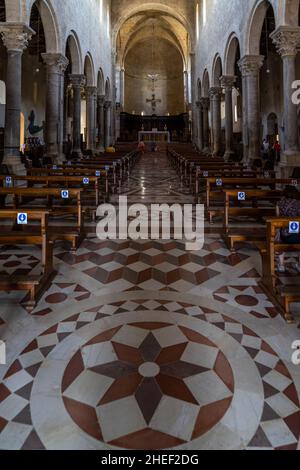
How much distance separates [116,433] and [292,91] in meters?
11.0

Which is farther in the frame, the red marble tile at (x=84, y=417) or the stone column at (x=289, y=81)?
the stone column at (x=289, y=81)

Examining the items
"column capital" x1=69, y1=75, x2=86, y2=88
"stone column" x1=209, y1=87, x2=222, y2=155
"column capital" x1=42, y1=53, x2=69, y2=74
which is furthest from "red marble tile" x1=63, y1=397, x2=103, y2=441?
"stone column" x1=209, y1=87, x2=222, y2=155

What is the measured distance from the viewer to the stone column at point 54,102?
533 inches

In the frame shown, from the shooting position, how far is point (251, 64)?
13711mm

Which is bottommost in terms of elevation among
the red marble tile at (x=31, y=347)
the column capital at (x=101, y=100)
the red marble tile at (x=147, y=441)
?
the red marble tile at (x=147, y=441)

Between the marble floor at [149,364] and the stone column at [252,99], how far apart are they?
415 inches

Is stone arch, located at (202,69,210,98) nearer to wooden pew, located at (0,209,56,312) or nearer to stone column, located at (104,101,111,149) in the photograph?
stone column, located at (104,101,111,149)

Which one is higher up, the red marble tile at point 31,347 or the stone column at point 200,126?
the stone column at point 200,126

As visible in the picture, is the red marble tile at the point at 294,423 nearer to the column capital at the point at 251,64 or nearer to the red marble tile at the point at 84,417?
the red marble tile at the point at 84,417

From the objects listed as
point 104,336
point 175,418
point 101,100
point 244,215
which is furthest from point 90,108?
point 175,418

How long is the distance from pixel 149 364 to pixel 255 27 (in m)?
14.5

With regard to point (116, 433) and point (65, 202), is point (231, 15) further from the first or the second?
point (116, 433)

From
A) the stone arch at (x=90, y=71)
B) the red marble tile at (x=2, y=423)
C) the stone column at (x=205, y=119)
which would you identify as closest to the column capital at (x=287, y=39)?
the red marble tile at (x=2, y=423)

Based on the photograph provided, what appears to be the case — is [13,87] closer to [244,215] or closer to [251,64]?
[244,215]
